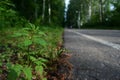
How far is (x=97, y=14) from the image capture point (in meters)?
68.9

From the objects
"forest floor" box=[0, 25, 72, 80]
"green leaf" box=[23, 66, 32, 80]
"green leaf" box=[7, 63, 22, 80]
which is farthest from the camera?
"forest floor" box=[0, 25, 72, 80]

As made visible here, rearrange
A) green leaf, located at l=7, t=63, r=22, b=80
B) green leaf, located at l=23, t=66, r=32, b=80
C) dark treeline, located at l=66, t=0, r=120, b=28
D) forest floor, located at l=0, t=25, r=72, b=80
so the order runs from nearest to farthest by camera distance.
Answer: green leaf, located at l=7, t=63, r=22, b=80
green leaf, located at l=23, t=66, r=32, b=80
forest floor, located at l=0, t=25, r=72, b=80
dark treeline, located at l=66, t=0, r=120, b=28

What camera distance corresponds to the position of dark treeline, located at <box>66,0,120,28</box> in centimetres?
5488

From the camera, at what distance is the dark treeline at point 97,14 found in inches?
2160

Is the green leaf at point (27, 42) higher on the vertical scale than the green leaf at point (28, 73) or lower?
higher

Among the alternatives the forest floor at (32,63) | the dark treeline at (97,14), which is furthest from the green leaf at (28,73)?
the dark treeline at (97,14)

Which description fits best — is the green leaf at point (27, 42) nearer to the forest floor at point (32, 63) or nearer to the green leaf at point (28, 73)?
the forest floor at point (32, 63)

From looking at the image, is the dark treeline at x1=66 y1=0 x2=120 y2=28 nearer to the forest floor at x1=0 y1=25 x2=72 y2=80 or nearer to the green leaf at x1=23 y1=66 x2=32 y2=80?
the forest floor at x1=0 y1=25 x2=72 y2=80

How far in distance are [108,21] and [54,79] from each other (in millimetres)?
51667

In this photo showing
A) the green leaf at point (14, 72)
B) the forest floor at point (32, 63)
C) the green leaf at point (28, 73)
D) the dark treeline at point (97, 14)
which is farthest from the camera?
the dark treeline at point (97, 14)

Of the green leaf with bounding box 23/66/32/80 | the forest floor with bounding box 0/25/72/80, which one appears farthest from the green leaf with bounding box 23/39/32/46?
the green leaf with bounding box 23/66/32/80

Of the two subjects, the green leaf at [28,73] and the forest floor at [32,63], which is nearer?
the green leaf at [28,73]

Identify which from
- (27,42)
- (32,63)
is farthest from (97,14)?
(27,42)

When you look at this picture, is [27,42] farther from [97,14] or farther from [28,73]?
[97,14]
